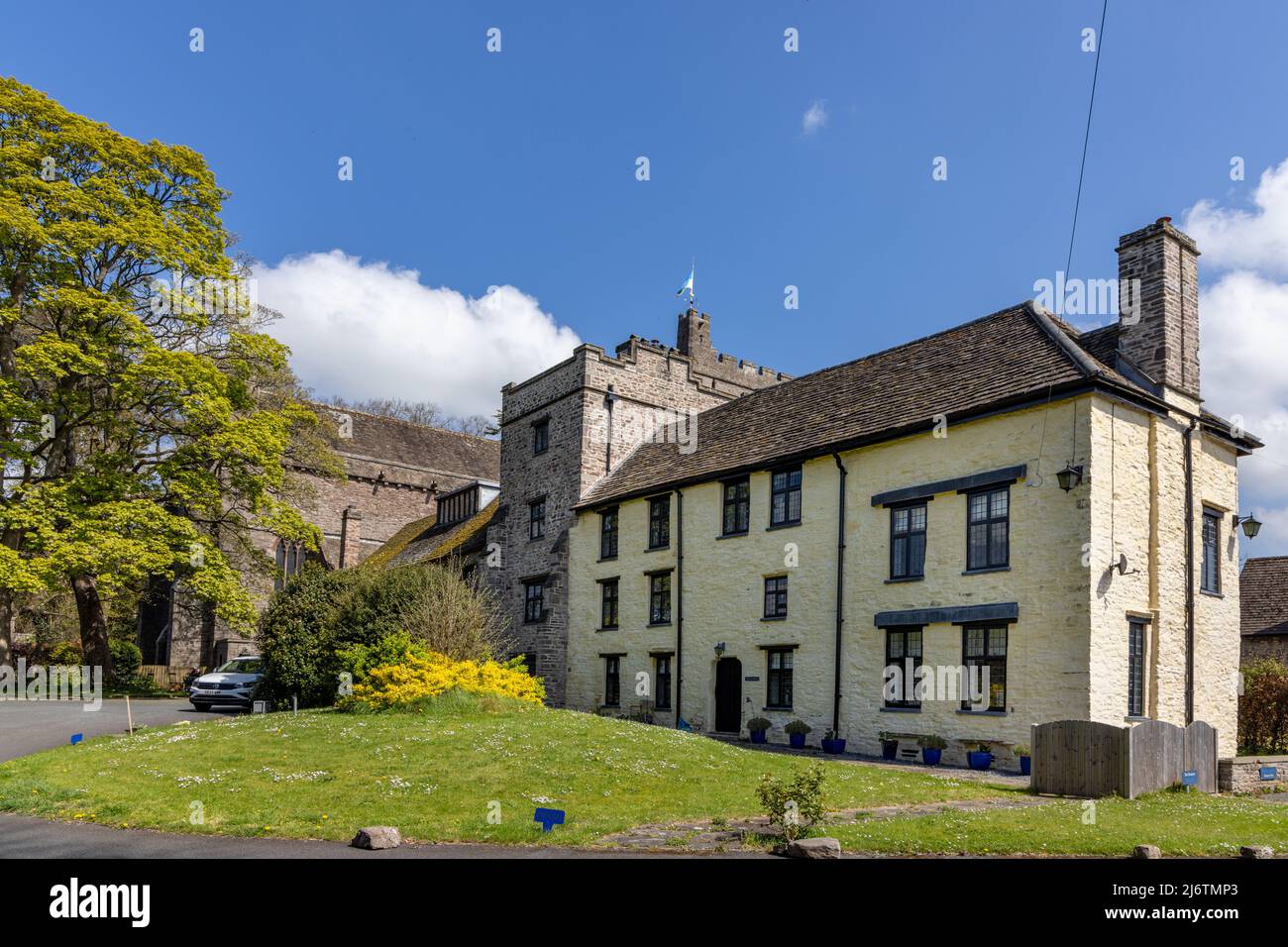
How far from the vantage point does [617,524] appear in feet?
108

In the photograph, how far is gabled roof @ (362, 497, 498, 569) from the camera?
41.1m

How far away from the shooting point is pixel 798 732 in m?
24.2

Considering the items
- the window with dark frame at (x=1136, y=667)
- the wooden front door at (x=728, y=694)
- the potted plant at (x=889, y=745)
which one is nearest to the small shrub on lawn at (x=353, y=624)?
the wooden front door at (x=728, y=694)

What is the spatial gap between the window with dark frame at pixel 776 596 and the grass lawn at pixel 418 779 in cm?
661

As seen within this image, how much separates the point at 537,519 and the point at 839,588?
51.4 feet

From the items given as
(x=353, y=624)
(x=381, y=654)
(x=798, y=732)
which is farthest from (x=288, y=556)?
(x=798, y=732)

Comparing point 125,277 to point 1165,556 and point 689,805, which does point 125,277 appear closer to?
point 689,805

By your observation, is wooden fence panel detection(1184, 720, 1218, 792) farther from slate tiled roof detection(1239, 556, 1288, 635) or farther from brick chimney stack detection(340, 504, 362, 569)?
brick chimney stack detection(340, 504, 362, 569)

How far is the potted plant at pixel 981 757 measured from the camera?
19969 millimetres

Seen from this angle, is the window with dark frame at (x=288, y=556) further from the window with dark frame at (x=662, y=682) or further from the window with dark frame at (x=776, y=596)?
the window with dark frame at (x=776, y=596)

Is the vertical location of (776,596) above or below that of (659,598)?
above

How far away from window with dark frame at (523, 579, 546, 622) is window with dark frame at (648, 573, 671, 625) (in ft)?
19.6

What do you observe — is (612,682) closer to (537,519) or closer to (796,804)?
(537,519)
